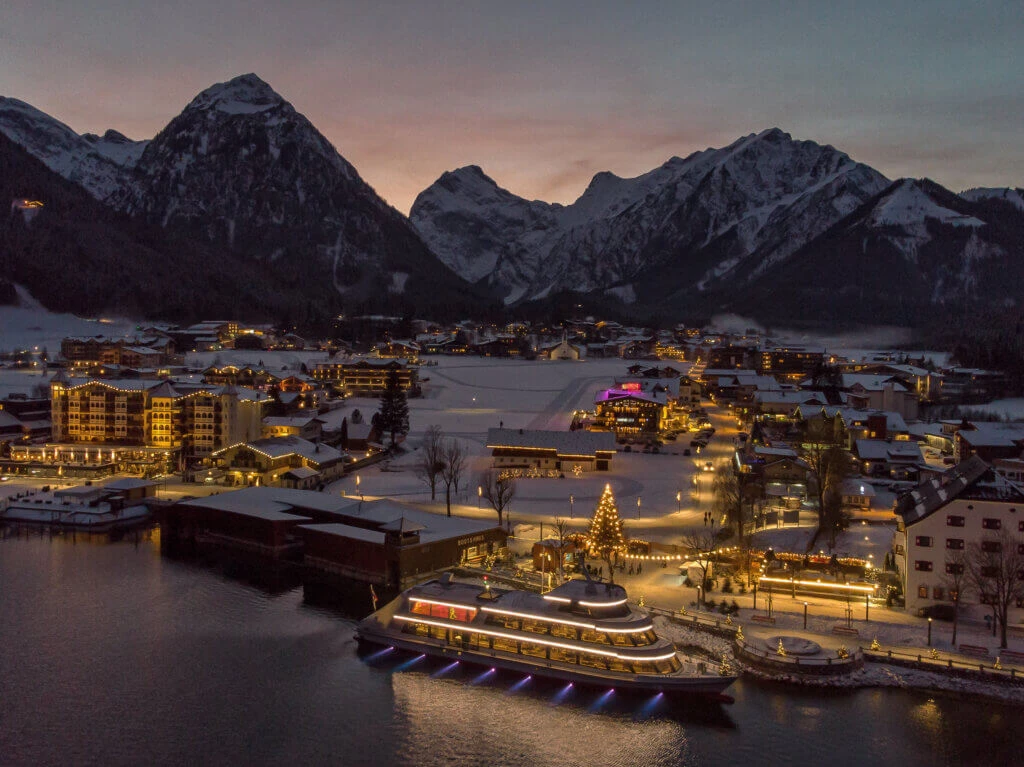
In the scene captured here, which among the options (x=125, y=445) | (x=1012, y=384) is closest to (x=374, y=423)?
(x=125, y=445)

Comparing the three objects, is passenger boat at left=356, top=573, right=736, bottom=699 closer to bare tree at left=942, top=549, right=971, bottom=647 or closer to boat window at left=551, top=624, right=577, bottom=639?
boat window at left=551, top=624, right=577, bottom=639

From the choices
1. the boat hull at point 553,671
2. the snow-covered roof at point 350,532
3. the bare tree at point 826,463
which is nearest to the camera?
the boat hull at point 553,671

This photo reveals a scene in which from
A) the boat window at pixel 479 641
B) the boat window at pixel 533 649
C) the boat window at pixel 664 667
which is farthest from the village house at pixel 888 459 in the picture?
the boat window at pixel 479 641

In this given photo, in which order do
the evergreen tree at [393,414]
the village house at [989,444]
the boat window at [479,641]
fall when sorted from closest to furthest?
the boat window at [479,641] → the village house at [989,444] → the evergreen tree at [393,414]

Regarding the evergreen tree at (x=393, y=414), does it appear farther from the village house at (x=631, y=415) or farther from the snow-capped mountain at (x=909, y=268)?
the snow-capped mountain at (x=909, y=268)

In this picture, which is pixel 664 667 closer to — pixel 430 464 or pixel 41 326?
pixel 430 464
